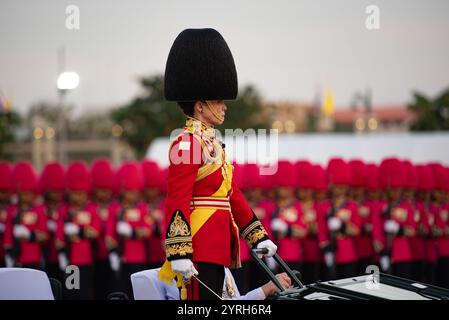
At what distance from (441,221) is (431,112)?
55.9 feet

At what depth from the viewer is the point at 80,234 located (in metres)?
10.1

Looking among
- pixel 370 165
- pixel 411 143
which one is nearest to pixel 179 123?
pixel 411 143

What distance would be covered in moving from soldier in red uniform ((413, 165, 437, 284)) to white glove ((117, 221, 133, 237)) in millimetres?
3535

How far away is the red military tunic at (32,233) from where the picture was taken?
33.1 ft

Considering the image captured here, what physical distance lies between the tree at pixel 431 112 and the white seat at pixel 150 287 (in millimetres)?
22821

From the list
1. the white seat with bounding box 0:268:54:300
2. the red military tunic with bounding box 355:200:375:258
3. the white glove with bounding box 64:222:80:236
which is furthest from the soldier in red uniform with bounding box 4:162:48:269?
the white seat with bounding box 0:268:54:300

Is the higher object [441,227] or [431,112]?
[431,112]

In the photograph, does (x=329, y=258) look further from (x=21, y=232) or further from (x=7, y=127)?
(x=7, y=127)

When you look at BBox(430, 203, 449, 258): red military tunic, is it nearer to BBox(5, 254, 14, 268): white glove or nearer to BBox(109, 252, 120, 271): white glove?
BBox(109, 252, 120, 271): white glove

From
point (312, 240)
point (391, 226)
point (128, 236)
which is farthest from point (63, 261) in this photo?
point (391, 226)

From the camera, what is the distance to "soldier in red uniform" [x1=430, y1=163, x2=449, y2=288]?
10852mm

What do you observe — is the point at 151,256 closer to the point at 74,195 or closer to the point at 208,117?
the point at 74,195

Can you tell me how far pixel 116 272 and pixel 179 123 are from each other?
1615cm

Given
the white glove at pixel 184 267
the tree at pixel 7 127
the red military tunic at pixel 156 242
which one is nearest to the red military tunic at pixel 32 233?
the red military tunic at pixel 156 242
